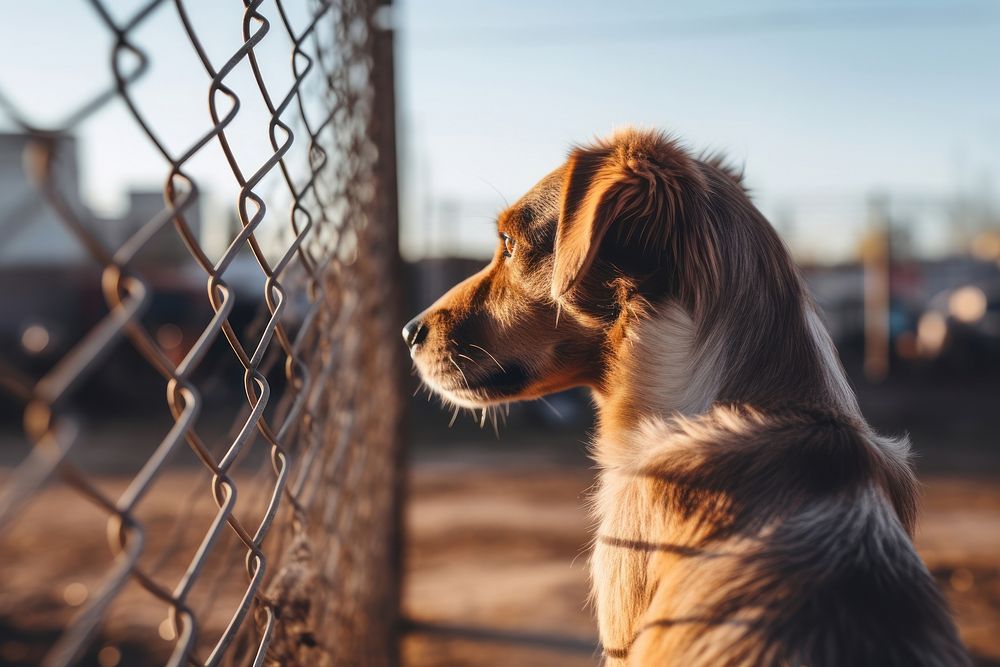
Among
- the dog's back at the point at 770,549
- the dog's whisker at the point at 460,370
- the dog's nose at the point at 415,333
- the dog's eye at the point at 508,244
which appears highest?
the dog's eye at the point at 508,244

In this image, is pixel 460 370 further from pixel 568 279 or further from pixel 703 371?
pixel 703 371

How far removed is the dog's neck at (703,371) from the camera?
1.89 m

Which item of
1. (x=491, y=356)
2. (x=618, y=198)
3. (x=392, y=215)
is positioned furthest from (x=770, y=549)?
(x=392, y=215)

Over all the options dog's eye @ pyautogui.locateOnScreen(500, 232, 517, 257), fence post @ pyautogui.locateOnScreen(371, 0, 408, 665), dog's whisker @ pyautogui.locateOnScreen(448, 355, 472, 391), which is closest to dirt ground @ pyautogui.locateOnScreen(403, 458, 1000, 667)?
fence post @ pyautogui.locateOnScreen(371, 0, 408, 665)

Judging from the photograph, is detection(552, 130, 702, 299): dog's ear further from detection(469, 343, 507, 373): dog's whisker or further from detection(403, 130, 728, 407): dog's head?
detection(469, 343, 507, 373): dog's whisker

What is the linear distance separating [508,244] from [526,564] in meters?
3.11

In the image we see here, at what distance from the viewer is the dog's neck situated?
1894 millimetres

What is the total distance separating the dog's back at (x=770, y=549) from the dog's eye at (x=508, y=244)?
819 millimetres

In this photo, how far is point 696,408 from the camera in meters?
1.99

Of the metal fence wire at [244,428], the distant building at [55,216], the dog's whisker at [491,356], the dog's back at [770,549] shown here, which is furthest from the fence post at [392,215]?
the dog's back at [770,549]

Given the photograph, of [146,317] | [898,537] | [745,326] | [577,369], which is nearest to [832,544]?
[898,537]

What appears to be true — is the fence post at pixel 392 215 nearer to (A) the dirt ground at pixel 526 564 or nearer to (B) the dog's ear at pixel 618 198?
(A) the dirt ground at pixel 526 564

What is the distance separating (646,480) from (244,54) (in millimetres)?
1204

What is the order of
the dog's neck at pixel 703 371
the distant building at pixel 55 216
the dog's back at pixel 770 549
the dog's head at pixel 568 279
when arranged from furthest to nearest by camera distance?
the dog's head at pixel 568 279 → the dog's neck at pixel 703 371 → the dog's back at pixel 770 549 → the distant building at pixel 55 216
